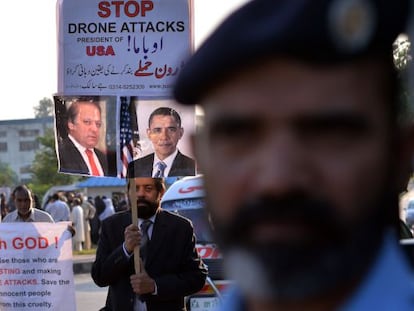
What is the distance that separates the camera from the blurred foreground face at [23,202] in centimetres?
1023

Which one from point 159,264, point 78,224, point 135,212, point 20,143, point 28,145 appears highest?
point 20,143

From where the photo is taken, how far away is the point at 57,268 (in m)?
9.57

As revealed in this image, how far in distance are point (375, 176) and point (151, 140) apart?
5569mm

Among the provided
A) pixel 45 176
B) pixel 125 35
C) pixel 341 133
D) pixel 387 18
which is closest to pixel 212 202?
pixel 341 133

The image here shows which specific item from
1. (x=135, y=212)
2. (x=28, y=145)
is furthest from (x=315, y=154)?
(x=28, y=145)

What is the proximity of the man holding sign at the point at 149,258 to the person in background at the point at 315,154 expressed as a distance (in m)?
5.19

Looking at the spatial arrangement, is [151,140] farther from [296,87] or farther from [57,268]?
[296,87]

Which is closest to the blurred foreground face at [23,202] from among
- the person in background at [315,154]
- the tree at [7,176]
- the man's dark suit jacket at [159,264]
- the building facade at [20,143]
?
the man's dark suit jacket at [159,264]

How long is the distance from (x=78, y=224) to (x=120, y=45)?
75.3 feet

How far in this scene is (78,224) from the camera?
96.9 ft

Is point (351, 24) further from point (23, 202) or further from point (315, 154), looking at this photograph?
point (23, 202)

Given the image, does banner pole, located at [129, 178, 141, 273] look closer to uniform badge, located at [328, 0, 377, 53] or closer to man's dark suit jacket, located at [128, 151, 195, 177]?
man's dark suit jacket, located at [128, 151, 195, 177]

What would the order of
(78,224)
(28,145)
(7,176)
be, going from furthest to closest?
(28,145)
(7,176)
(78,224)

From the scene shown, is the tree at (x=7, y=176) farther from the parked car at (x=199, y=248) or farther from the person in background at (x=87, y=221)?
the parked car at (x=199, y=248)
